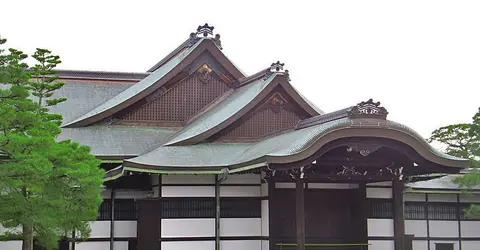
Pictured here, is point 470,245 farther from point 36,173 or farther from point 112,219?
point 36,173

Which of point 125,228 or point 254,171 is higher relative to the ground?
point 254,171

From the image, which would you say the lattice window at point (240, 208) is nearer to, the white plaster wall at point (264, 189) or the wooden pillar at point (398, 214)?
the white plaster wall at point (264, 189)

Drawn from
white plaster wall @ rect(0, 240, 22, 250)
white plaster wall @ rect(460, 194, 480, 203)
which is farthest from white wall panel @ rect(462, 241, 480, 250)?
white plaster wall @ rect(0, 240, 22, 250)

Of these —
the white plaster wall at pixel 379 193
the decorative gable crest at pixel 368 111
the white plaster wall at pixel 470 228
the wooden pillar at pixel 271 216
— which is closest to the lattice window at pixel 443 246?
the white plaster wall at pixel 470 228

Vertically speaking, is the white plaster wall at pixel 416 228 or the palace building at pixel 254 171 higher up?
the palace building at pixel 254 171

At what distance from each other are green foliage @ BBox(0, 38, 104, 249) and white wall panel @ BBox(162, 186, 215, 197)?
312 centimetres

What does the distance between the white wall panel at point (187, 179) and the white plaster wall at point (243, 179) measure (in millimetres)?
494

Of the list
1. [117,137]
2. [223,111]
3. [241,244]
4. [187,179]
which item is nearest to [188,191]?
[187,179]

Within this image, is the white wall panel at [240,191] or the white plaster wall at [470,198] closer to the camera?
the white wall panel at [240,191]

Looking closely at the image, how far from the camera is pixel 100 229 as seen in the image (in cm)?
2148

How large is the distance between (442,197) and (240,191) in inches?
318

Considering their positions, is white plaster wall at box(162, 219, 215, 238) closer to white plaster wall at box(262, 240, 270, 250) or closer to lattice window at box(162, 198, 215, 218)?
lattice window at box(162, 198, 215, 218)

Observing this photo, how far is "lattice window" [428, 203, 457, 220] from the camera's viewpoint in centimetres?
2441

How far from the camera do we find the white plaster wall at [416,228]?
79.0ft
